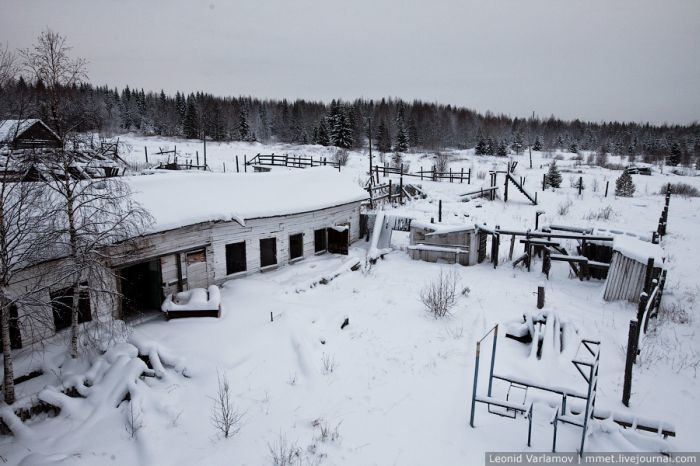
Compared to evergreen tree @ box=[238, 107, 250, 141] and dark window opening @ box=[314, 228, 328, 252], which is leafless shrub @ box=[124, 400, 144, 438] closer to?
dark window opening @ box=[314, 228, 328, 252]

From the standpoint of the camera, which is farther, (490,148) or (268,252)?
(490,148)

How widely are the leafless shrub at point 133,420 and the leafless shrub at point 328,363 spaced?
388cm

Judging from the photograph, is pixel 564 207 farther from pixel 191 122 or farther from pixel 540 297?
pixel 191 122

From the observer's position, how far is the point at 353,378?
9633 millimetres

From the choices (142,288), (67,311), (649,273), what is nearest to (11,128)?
(67,311)

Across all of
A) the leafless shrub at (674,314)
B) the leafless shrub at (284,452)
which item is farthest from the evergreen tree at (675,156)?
the leafless shrub at (284,452)

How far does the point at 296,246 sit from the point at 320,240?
1512 mm

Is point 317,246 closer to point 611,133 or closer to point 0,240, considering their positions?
point 0,240

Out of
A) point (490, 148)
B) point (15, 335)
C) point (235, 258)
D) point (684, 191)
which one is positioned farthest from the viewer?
point (490, 148)

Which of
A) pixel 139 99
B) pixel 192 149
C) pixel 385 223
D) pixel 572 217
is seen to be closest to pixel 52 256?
pixel 385 223

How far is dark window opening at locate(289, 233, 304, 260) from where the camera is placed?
57.1ft

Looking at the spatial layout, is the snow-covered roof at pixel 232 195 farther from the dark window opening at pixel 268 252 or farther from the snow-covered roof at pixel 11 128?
the snow-covered roof at pixel 11 128

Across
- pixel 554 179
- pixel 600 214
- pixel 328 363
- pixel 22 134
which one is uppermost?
pixel 22 134

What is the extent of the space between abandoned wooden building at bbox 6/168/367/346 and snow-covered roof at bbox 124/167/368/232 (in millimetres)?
32
